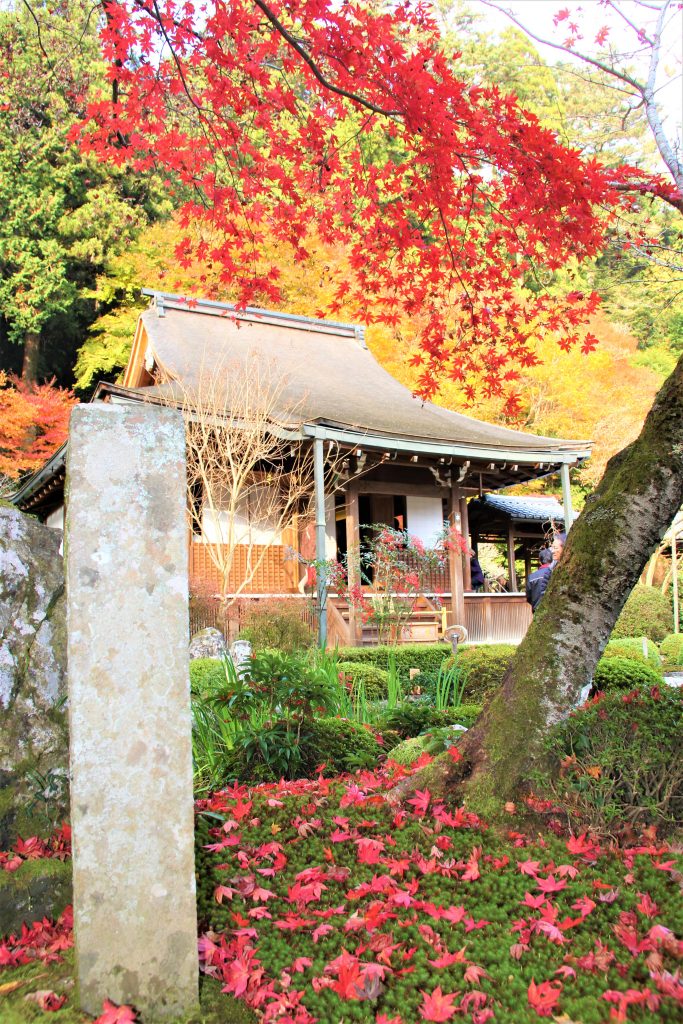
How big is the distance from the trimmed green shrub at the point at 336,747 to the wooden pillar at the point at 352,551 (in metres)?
6.95

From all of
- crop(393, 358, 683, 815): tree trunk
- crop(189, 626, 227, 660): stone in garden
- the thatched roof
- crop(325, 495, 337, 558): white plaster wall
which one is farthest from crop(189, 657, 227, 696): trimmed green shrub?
crop(325, 495, 337, 558): white plaster wall

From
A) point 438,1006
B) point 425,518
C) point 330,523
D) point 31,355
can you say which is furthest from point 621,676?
point 31,355

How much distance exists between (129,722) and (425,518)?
13798 millimetres

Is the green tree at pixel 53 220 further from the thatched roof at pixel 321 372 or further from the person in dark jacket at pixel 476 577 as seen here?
the person in dark jacket at pixel 476 577

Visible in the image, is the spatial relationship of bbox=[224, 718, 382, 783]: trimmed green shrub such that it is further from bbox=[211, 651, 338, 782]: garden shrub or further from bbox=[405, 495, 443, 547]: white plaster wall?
bbox=[405, 495, 443, 547]: white plaster wall

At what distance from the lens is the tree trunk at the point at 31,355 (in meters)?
23.3

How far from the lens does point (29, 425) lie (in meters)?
19.2

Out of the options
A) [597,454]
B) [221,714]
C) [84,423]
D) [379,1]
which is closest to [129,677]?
[84,423]

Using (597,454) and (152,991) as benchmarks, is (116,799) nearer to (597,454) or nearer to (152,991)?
(152,991)

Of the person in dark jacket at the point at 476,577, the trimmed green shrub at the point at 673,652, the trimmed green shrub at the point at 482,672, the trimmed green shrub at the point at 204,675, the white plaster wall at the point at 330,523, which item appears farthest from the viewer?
the person in dark jacket at the point at 476,577

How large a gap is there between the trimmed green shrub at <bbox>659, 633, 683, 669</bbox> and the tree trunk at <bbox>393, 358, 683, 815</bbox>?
9.92 metres

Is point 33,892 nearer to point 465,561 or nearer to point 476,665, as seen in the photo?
point 476,665

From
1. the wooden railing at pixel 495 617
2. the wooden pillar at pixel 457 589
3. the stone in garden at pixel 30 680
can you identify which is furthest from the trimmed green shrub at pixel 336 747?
the wooden railing at pixel 495 617

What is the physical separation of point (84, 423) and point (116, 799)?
3.38ft
